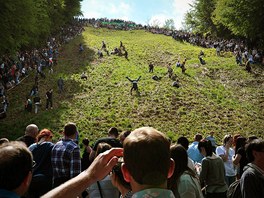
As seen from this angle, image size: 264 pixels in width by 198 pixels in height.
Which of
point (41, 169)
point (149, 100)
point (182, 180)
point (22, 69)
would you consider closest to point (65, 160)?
point (41, 169)

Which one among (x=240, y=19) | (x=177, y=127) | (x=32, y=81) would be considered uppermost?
(x=240, y=19)

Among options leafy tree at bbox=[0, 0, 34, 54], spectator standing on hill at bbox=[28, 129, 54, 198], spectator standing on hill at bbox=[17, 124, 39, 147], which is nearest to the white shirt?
spectator standing on hill at bbox=[28, 129, 54, 198]

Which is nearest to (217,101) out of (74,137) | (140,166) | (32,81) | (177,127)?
(177,127)

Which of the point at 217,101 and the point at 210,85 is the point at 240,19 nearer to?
the point at 210,85

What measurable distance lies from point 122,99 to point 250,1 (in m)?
24.5

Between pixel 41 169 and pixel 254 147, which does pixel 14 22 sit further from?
pixel 254 147

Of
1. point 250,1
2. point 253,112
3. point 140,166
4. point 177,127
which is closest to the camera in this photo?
point 140,166

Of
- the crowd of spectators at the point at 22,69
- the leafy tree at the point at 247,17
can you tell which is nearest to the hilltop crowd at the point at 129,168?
the crowd of spectators at the point at 22,69

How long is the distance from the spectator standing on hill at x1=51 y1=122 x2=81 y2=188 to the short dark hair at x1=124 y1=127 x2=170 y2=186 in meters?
3.54

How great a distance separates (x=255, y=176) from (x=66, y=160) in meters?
3.29

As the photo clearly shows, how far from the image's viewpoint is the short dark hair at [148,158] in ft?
7.04

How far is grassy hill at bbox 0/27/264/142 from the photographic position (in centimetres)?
2138

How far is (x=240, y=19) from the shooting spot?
4047 centimetres

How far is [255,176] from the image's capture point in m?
3.99
